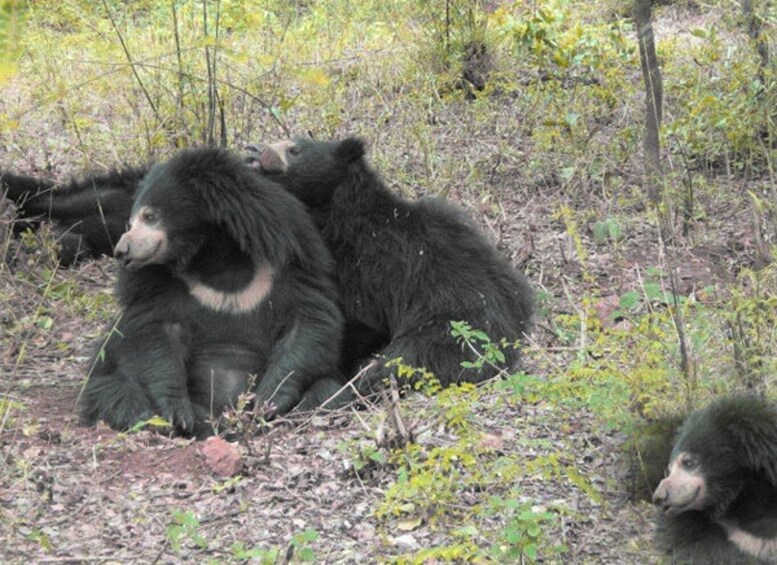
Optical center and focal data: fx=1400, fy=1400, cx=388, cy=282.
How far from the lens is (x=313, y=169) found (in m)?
7.27

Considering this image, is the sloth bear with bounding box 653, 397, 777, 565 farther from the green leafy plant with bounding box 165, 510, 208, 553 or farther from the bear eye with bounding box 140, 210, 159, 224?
the bear eye with bounding box 140, 210, 159, 224

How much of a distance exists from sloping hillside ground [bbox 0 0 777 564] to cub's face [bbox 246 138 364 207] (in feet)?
1.74

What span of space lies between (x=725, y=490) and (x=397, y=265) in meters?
2.85

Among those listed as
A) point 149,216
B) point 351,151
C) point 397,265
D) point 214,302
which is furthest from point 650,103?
point 149,216

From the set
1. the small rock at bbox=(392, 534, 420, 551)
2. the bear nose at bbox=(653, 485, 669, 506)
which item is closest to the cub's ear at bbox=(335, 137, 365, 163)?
the small rock at bbox=(392, 534, 420, 551)

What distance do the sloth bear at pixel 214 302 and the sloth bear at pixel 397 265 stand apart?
0.31 metres

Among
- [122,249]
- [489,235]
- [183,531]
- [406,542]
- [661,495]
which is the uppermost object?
[122,249]

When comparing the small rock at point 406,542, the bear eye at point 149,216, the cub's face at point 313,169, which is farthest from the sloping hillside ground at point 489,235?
the bear eye at point 149,216

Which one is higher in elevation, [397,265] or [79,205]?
[79,205]

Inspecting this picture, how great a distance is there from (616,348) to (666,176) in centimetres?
266

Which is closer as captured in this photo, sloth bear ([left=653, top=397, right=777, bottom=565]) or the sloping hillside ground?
sloth bear ([left=653, top=397, right=777, bottom=565])

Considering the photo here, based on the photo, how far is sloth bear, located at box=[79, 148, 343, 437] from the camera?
641 centimetres

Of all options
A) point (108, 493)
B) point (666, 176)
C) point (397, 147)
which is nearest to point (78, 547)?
point (108, 493)

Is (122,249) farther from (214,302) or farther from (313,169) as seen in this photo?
(313,169)
